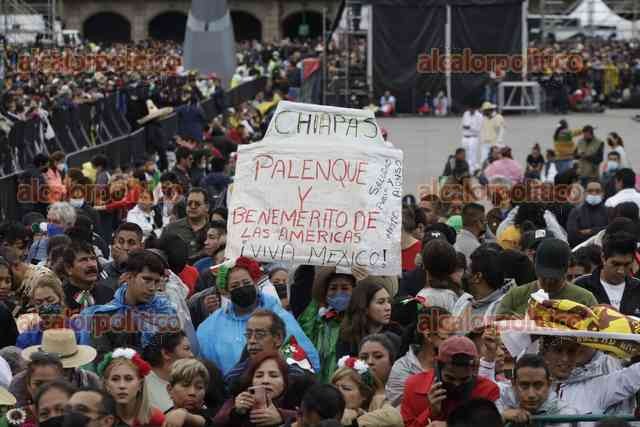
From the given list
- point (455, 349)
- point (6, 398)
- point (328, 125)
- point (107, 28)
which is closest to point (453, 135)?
point (328, 125)

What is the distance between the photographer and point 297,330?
8.75 meters

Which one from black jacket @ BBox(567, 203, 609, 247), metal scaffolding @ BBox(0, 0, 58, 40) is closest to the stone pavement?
black jacket @ BBox(567, 203, 609, 247)

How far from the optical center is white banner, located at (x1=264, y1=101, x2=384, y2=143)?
33.0ft

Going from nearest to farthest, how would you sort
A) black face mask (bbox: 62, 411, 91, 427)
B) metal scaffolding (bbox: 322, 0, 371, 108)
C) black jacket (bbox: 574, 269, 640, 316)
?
black face mask (bbox: 62, 411, 91, 427) → black jacket (bbox: 574, 269, 640, 316) → metal scaffolding (bbox: 322, 0, 371, 108)

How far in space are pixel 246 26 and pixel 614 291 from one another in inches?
3249

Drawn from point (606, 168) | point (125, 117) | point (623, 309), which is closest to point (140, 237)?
point (623, 309)

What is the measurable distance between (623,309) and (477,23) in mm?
29373

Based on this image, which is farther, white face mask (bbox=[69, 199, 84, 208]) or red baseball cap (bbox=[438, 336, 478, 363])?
white face mask (bbox=[69, 199, 84, 208])

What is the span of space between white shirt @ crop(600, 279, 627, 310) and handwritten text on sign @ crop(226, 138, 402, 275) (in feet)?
3.85

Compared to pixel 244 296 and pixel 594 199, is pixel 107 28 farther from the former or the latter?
pixel 244 296

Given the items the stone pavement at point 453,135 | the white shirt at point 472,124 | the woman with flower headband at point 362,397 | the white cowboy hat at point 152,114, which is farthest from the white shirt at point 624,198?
the white cowboy hat at point 152,114

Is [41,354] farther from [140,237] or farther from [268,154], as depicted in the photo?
[140,237]

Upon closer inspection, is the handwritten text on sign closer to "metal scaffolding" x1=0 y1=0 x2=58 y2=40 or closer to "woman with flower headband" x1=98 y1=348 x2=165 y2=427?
"woman with flower headband" x1=98 y1=348 x2=165 y2=427

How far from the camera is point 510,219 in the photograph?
42.8 feet
